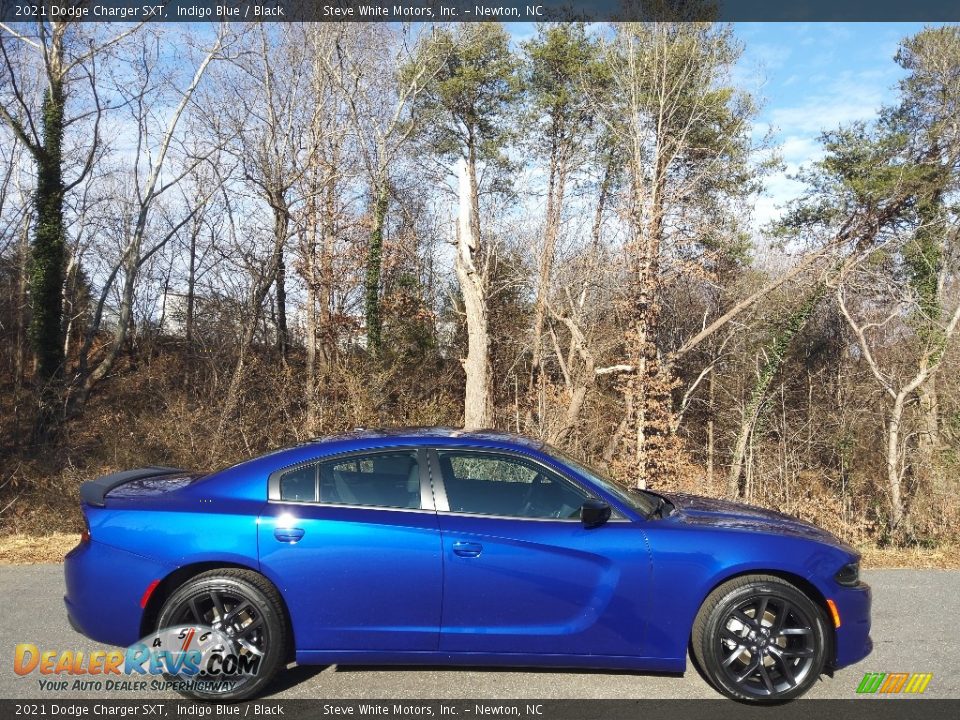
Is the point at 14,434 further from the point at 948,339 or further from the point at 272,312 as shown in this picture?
the point at 948,339

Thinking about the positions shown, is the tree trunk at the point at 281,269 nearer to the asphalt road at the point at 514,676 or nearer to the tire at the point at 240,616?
the asphalt road at the point at 514,676

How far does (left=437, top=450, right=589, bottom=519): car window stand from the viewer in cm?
422

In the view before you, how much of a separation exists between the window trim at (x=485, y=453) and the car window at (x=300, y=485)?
2.20 feet

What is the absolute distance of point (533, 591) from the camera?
3.98 meters

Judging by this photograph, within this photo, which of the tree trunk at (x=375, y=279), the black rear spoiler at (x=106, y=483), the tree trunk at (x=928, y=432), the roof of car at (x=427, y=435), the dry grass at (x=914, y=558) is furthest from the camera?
the tree trunk at (x=375, y=279)

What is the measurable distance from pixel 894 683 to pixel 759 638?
940mm

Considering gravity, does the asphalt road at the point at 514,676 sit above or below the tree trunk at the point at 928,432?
below

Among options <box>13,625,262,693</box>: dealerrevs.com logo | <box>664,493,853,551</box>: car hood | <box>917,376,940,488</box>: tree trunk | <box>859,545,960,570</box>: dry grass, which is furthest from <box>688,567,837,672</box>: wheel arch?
<box>917,376,940,488</box>: tree trunk

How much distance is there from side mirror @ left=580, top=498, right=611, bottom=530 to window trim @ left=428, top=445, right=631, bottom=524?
0.07 metres

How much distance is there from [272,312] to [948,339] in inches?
733

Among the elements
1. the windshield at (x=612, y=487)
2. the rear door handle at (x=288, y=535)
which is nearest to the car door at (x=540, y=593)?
the windshield at (x=612, y=487)

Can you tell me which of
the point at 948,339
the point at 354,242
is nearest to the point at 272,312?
the point at 354,242

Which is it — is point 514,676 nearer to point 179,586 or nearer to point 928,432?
point 179,586

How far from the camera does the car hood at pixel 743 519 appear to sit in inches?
170
